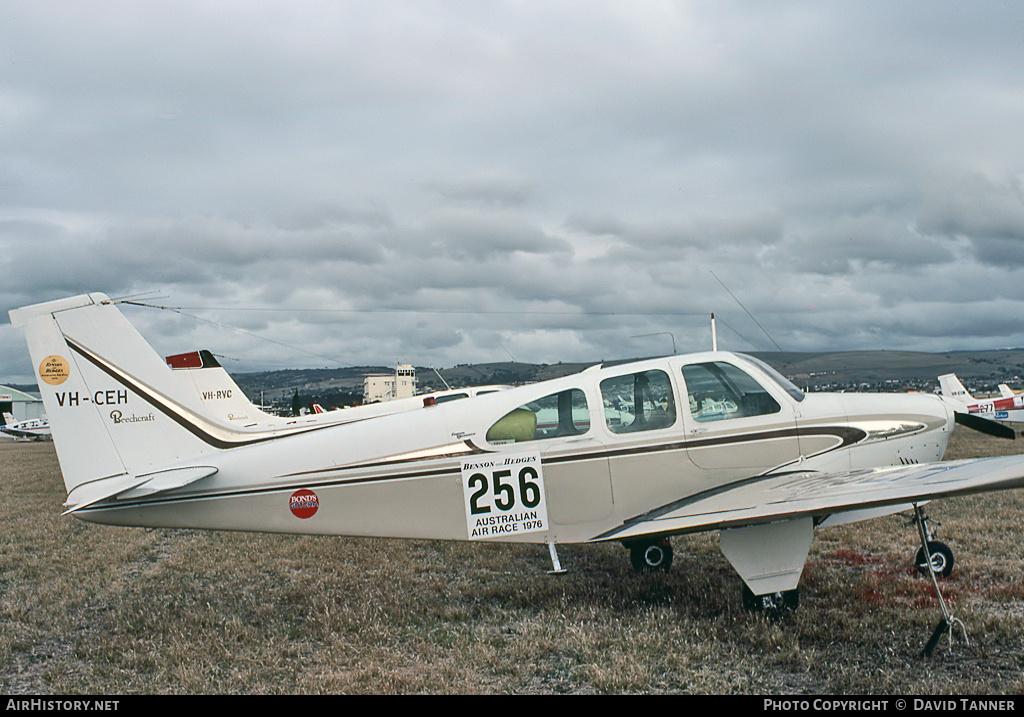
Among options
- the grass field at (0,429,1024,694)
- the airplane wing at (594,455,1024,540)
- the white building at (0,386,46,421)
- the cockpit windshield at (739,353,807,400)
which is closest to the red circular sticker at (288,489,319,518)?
the grass field at (0,429,1024,694)

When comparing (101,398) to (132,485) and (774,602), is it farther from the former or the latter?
(774,602)

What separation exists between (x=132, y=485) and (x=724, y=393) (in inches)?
201

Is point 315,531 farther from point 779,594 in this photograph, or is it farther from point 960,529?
point 960,529

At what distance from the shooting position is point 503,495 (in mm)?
5797

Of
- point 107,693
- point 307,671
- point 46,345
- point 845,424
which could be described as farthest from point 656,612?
point 46,345

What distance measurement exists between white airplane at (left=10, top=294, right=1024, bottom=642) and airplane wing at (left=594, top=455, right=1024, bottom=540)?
40mm

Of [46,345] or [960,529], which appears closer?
[46,345]

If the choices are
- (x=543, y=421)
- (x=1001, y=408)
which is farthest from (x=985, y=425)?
(x=1001, y=408)

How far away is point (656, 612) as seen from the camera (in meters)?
5.89

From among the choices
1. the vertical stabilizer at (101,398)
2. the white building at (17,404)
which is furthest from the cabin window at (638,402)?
the white building at (17,404)

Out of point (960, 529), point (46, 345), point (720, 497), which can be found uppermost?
point (46, 345)

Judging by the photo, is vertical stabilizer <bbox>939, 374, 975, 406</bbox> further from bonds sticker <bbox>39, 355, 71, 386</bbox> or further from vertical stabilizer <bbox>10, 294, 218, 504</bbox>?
bonds sticker <bbox>39, 355, 71, 386</bbox>

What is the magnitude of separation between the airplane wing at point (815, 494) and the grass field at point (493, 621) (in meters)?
0.86
